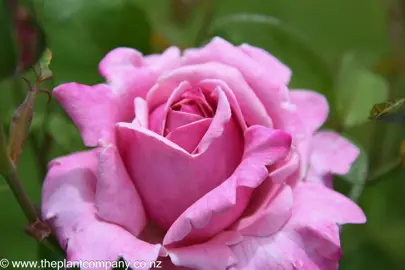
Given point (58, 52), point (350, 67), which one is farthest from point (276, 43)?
point (58, 52)

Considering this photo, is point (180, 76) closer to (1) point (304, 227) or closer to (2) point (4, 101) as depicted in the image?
(1) point (304, 227)

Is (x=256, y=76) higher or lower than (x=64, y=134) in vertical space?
higher

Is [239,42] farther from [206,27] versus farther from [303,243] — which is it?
[303,243]

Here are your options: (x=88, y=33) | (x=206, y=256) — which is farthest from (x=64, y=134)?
(x=206, y=256)

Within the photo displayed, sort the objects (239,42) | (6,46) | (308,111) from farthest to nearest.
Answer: (239,42), (308,111), (6,46)

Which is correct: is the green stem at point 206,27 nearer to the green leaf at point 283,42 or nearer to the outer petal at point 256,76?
the green leaf at point 283,42

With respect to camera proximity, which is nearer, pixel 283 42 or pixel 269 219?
pixel 269 219

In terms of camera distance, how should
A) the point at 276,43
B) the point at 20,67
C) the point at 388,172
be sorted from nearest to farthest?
the point at 20,67
the point at 388,172
the point at 276,43

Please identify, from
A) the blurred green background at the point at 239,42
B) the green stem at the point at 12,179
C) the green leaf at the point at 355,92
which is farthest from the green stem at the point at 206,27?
the green stem at the point at 12,179
